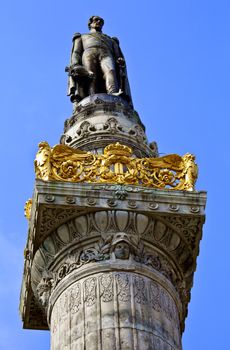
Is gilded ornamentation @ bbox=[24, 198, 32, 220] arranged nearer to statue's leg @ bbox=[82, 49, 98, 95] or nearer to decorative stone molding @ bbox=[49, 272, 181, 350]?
decorative stone molding @ bbox=[49, 272, 181, 350]

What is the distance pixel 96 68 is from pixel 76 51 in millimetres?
976

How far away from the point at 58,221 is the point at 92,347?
3577mm

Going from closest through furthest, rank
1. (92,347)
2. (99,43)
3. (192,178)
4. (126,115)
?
(92,347)
(192,178)
(126,115)
(99,43)

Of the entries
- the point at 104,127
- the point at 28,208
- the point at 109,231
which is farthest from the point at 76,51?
the point at 109,231

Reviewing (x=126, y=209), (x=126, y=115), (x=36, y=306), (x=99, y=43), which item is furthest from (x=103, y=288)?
(x=99, y=43)

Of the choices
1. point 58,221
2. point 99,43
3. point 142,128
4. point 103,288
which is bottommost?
point 103,288

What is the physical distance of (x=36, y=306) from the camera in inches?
996

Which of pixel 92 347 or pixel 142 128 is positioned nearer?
pixel 92 347

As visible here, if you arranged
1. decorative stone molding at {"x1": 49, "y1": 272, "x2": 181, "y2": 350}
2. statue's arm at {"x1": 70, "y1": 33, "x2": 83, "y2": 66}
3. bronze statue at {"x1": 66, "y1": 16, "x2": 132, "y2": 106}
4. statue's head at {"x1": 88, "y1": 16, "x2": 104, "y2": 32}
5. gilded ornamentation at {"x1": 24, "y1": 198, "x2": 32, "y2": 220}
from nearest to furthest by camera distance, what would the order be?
decorative stone molding at {"x1": 49, "y1": 272, "x2": 181, "y2": 350} → gilded ornamentation at {"x1": 24, "y1": 198, "x2": 32, "y2": 220} → bronze statue at {"x1": 66, "y1": 16, "x2": 132, "y2": 106} → statue's arm at {"x1": 70, "y1": 33, "x2": 83, "y2": 66} → statue's head at {"x1": 88, "y1": 16, "x2": 104, "y2": 32}

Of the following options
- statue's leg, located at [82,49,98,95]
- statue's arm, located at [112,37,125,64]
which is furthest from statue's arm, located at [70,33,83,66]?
statue's arm, located at [112,37,125,64]

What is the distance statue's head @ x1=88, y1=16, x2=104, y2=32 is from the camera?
108ft

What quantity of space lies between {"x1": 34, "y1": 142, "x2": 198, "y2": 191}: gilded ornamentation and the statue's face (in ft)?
28.0

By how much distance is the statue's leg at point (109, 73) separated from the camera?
98.4 ft

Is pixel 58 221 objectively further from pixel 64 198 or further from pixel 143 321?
pixel 143 321
